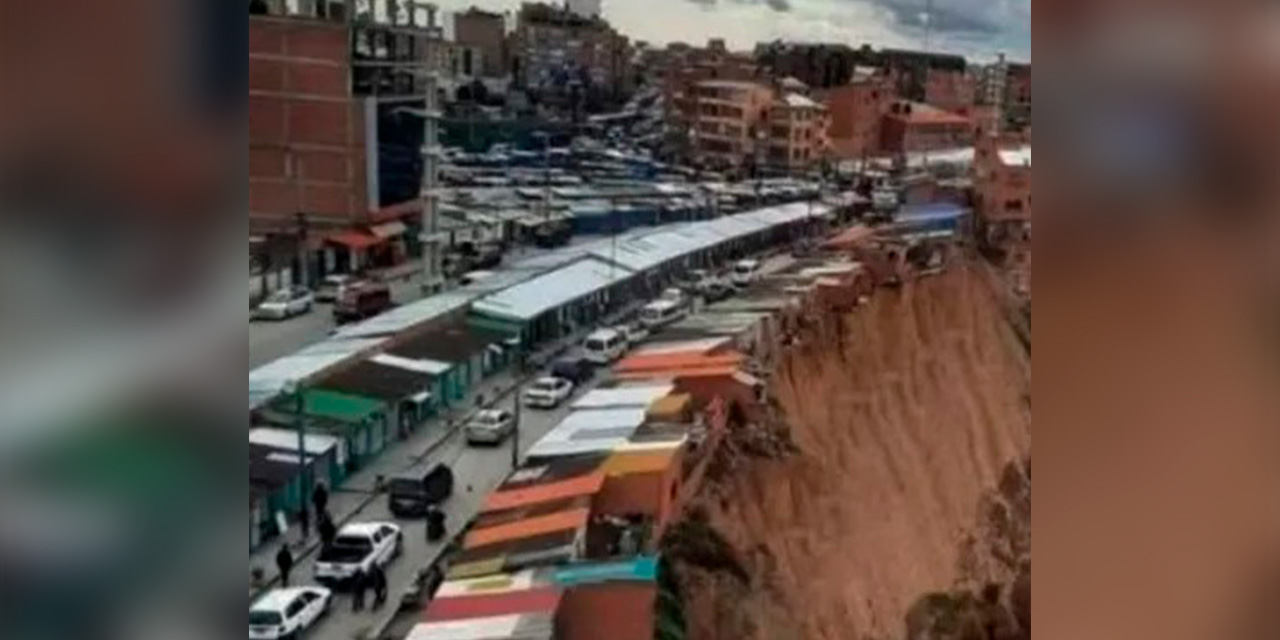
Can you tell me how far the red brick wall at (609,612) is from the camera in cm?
188

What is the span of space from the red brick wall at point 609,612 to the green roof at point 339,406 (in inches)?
13.8

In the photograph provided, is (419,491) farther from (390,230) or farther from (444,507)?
(390,230)

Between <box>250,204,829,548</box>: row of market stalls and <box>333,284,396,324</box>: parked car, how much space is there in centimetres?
1

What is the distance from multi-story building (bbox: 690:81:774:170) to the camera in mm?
1992

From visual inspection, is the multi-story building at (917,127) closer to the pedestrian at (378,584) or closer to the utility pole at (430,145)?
the utility pole at (430,145)

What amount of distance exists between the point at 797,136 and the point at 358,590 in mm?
840

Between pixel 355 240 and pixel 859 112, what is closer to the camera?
pixel 355 240

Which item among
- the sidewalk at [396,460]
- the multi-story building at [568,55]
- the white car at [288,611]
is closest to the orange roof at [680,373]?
the sidewalk at [396,460]

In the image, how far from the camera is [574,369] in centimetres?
189

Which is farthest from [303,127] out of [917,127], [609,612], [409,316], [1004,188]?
[1004,188]
